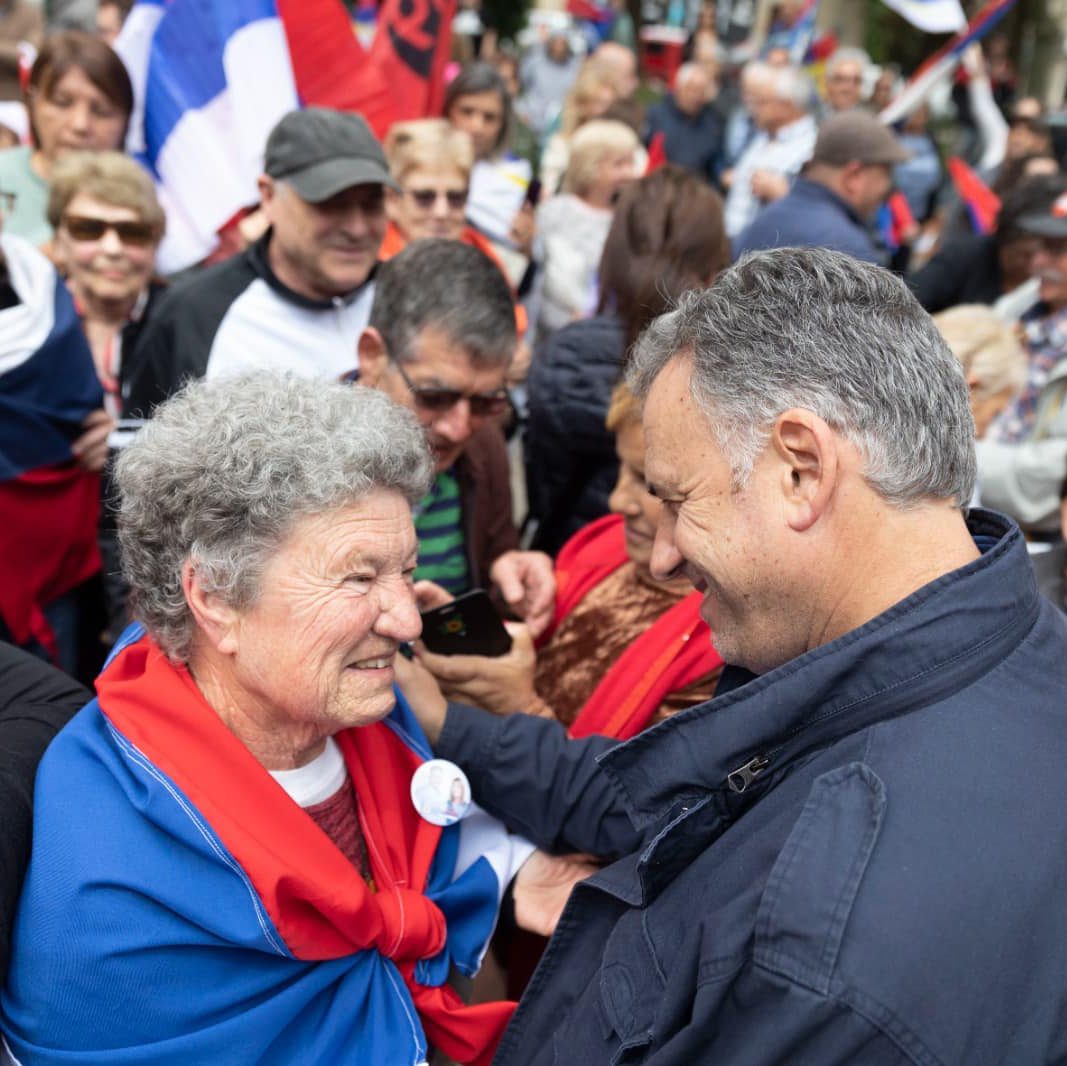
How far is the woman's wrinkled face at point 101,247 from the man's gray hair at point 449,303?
158 centimetres

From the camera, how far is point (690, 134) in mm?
10211

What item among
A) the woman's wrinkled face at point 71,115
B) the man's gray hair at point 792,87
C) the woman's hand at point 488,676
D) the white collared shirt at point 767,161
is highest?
the woman's wrinkled face at point 71,115

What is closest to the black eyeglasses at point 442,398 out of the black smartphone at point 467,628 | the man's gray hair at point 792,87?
the black smartphone at point 467,628

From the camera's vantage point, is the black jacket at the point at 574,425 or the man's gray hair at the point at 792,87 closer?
the black jacket at the point at 574,425

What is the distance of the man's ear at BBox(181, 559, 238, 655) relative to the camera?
1.84 metres

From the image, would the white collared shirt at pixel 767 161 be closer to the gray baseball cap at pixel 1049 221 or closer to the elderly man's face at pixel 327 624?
the gray baseball cap at pixel 1049 221

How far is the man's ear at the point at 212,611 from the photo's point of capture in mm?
1836

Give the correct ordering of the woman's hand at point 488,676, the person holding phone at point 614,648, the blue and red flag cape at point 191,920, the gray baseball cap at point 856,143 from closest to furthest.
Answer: the blue and red flag cape at point 191,920
the person holding phone at point 614,648
the woman's hand at point 488,676
the gray baseball cap at point 856,143

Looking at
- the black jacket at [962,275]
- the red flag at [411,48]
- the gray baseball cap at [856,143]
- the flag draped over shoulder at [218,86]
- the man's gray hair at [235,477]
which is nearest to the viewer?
the man's gray hair at [235,477]

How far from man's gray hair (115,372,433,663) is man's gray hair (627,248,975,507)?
622 mm

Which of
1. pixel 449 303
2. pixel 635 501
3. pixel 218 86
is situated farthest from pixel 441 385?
pixel 218 86

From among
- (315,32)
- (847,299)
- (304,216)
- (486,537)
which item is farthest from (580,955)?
(315,32)

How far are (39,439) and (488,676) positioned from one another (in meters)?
1.55

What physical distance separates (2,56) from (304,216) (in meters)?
3.01
